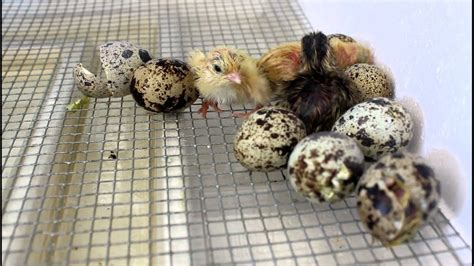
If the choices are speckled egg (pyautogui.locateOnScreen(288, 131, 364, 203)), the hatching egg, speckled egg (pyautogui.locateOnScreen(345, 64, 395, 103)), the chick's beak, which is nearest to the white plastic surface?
speckled egg (pyautogui.locateOnScreen(345, 64, 395, 103))

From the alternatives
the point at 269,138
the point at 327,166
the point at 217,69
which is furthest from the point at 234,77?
the point at 327,166

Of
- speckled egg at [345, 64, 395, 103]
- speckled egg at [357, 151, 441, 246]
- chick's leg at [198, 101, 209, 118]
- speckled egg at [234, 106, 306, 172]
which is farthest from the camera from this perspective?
chick's leg at [198, 101, 209, 118]

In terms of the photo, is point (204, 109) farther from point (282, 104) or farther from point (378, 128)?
point (378, 128)

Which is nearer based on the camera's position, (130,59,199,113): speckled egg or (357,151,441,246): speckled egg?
(357,151,441,246): speckled egg

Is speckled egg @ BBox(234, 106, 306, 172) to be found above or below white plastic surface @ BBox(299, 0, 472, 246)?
below

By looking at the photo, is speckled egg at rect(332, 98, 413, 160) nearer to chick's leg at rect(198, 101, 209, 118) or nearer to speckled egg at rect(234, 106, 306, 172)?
speckled egg at rect(234, 106, 306, 172)

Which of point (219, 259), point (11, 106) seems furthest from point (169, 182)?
point (11, 106)

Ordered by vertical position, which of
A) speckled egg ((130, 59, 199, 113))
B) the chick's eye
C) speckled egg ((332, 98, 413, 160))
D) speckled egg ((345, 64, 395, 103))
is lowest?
speckled egg ((130, 59, 199, 113))
